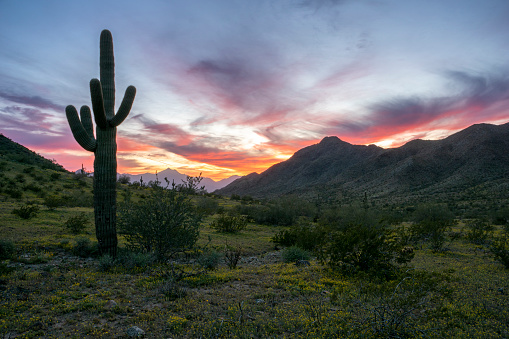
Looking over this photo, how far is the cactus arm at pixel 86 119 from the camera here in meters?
9.92

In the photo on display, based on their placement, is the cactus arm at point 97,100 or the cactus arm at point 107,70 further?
the cactus arm at point 107,70

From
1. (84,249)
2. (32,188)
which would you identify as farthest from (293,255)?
(32,188)

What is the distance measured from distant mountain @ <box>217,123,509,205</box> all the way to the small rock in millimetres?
54257

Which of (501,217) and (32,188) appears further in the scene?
(32,188)

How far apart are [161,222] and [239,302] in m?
4.41

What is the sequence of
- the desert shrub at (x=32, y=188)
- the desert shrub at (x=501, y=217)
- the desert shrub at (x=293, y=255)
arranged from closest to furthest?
the desert shrub at (x=293, y=255) → the desert shrub at (x=501, y=217) → the desert shrub at (x=32, y=188)

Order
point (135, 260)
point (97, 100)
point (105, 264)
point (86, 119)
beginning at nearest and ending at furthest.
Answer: point (105, 264)
point (135, 260)
point (97, 100)
point (86, 119)

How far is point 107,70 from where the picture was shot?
32.6ft

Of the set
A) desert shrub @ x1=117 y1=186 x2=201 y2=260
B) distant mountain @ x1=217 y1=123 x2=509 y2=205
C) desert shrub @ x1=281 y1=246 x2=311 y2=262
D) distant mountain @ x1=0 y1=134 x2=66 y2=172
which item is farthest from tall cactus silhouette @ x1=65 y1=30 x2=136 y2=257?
distant mountain @ x1=217 y1=123 x2=509 y2=205

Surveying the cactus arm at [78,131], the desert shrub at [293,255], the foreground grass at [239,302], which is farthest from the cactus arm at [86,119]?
the desert shrub at [293,255]

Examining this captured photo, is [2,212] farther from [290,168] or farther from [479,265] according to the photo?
[290,168]

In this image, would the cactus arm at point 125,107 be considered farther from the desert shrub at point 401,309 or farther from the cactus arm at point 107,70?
the desert shrub at point 401,309

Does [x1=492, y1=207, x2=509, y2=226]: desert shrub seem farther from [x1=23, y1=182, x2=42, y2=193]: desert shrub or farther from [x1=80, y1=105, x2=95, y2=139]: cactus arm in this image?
[x1=23, y1=182, x2=42, y2=193]: desert shrub

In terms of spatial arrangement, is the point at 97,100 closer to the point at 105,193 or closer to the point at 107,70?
the point at 107,70
